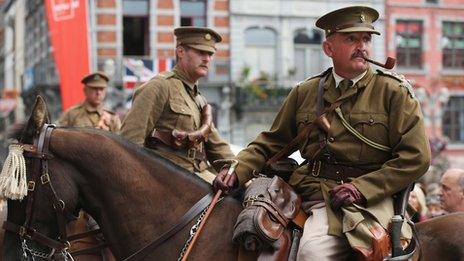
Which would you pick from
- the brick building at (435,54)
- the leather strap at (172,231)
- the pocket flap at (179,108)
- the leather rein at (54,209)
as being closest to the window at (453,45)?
the brick building at (435,54)

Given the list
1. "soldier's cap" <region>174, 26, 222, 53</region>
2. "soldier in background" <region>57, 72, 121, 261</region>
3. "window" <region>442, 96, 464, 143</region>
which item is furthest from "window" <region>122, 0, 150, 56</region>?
"soldier's cap" <region>174, 26, 222, 53</region>

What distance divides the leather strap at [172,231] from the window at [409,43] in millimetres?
29382

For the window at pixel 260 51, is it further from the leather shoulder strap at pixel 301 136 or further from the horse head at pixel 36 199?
the horse head at pixel 36 199

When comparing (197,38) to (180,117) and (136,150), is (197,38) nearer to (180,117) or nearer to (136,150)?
(180,117)

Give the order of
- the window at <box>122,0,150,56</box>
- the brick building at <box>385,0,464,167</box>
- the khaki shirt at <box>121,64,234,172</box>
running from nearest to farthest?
1. the khaki shirt at <box>121,64,234,172</box>
2. the window at <box>122,0,150,56</box>
3. the brick building at <box>385,0,464,167</box>

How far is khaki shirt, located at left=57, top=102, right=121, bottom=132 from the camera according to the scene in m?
8.04

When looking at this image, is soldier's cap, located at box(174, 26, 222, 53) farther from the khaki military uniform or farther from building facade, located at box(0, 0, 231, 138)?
building facade, located at box(0, 0, 231, 138)

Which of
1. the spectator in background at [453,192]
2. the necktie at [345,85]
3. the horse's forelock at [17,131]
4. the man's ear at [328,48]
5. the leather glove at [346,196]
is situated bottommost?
the spectator in background at [453,192]

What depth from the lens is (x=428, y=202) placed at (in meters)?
9.09

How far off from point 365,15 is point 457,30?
31.1m

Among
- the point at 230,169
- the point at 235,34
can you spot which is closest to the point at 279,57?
the point at 235,34

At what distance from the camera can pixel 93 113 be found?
825 cm

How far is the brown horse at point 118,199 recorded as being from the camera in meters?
3.95

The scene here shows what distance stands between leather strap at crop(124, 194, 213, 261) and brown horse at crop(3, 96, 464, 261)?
29 mm
